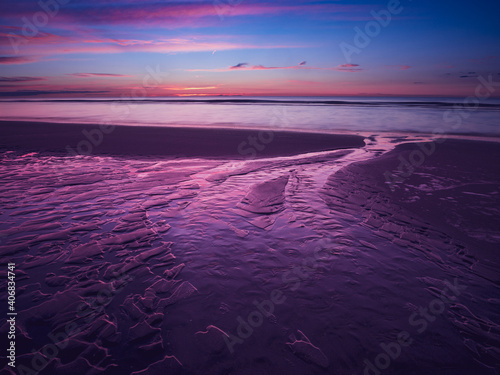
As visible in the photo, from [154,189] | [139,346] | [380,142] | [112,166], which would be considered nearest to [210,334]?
[139,346]

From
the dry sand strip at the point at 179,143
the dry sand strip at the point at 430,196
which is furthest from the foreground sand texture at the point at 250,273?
the dry sand strip at the point at 179,143

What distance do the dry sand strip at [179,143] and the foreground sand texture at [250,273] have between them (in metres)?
4.84

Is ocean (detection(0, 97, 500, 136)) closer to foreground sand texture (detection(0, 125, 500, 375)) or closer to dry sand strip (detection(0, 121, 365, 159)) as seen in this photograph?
dry sand strip (detection(0, 121, 365, 159))

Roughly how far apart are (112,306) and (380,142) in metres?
15.6

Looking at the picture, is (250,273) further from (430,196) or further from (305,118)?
(305,118)

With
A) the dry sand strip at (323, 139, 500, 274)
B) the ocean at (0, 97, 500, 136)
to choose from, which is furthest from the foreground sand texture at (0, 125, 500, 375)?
the ocean at (0, 97, 500, 136)

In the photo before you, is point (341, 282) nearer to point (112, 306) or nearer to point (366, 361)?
point (366, 361)

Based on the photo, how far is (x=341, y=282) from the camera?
369 cm

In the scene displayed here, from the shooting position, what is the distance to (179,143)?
14.4m

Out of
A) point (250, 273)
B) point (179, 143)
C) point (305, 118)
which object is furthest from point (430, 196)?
point (305, 118)

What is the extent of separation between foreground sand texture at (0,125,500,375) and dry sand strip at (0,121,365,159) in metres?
4.84

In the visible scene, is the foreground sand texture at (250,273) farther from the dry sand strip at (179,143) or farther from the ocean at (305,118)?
the ocean at (305,118)

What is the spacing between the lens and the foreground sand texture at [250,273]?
104 inches

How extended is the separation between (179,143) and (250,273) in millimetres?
11815
